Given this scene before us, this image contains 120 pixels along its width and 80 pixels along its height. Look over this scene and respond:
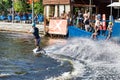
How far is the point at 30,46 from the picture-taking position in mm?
30672

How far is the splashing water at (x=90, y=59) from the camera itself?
712 inches

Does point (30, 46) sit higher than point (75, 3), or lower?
lower

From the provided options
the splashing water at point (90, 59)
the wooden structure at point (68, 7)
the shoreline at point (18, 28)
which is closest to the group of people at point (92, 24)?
the splashing water at point (90, 59)

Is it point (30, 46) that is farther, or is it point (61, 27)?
point (61, 27)

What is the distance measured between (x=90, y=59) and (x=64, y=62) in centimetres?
173

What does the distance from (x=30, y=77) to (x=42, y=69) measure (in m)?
2.26

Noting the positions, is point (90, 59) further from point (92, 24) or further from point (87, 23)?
point (92, 24)

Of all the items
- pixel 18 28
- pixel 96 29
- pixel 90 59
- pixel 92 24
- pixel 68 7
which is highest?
pixel 68 7

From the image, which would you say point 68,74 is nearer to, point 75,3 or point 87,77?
point 87,77

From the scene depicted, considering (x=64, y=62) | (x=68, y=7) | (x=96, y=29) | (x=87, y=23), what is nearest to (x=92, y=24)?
(x=87, y=23)

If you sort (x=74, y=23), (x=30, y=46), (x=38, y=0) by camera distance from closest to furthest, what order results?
(x=30, y=46), (x=74, y=23), (x=38, y=0)

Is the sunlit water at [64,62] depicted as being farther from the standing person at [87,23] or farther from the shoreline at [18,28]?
the shoreline at [18,28]

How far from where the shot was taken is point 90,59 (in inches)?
926

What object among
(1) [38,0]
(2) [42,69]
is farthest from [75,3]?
(2) [42,69]
